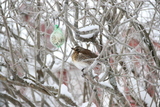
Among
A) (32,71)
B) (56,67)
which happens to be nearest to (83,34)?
(56,67)

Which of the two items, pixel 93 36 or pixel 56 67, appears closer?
pixel 93 36

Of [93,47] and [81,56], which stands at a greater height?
[81,56]

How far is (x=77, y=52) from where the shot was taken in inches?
150

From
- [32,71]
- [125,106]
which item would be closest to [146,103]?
[125,106]

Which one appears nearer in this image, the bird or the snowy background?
the snowy background

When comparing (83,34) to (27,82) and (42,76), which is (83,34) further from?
(42,76)

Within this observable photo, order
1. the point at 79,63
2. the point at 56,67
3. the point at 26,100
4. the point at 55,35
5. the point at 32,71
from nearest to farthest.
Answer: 1. the point at 55,35
2. the point at 79,63
3. the point at 26,100
4. the point at 56,67
5. the point at 32,71

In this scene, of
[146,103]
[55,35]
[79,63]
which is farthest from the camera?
[146,103]

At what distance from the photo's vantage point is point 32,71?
938cm

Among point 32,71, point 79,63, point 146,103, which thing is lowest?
point 32,71

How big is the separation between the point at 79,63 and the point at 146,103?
6.34 ft

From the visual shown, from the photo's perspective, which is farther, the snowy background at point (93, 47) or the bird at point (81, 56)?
the bird at point (81, 56)

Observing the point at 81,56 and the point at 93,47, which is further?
the point at 93,47

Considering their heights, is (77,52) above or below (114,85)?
above
